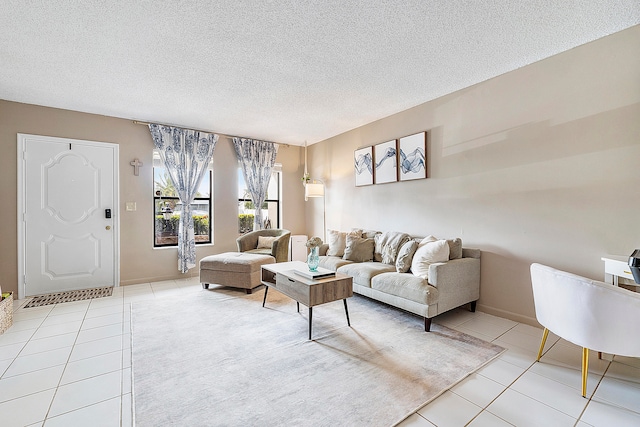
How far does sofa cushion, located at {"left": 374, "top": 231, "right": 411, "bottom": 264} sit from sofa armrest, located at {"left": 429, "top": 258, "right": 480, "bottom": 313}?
2.54 feet

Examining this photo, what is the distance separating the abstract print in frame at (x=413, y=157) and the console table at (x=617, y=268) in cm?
200

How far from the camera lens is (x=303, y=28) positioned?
7.45 ft

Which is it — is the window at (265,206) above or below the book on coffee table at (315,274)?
above

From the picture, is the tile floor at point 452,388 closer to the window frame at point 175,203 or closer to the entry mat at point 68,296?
the entry mat at point 68,296

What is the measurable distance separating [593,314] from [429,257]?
1.40 meters

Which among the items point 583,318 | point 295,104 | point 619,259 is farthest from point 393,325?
point 295,104

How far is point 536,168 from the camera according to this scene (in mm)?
2834

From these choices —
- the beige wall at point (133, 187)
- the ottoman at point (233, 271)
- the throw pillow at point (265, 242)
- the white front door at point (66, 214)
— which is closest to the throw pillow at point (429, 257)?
the ottoman at point (233, 271)

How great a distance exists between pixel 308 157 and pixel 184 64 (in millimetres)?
3557

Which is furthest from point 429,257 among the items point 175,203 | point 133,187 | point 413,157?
point 133,187

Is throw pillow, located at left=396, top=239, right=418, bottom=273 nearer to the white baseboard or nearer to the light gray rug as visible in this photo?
the light gray rug

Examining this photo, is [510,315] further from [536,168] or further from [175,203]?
[175,203]

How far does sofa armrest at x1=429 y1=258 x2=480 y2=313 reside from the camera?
2.80 meters

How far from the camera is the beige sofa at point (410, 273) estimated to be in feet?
9.15
